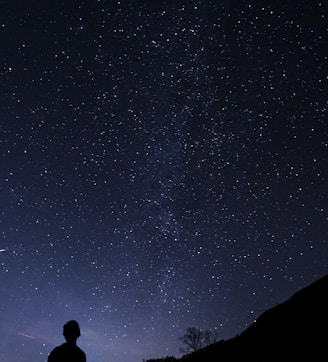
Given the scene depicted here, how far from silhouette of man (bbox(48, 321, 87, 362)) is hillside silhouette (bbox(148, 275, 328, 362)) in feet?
26.8

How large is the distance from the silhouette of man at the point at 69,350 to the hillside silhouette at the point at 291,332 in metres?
8.18

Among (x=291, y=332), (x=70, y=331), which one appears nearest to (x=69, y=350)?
(x=70, y=331)

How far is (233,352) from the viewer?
1456 centimetres

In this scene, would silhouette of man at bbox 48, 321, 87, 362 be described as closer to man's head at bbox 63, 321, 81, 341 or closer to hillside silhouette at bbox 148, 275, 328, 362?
man's head at bbox 63, 321, 81, 341

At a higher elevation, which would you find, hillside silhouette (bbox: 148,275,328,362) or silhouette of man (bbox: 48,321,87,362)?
silhouette of man (bbox: 48,321,87,362)

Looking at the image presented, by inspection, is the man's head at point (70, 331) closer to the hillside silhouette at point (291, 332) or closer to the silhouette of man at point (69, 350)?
the silhouette of man at point (69, 350)

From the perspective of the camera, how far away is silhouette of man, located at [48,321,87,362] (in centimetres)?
416

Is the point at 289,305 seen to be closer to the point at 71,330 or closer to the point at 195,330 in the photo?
the point at 71,330

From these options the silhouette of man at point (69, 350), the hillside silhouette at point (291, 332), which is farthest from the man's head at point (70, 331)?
the hillside silhouette at point (291, 332)

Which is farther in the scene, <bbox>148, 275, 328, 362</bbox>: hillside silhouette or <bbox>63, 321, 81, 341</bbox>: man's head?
<bbox>148, 275, 328, 362</bbox>: hillside silhouette

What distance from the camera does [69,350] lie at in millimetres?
4207

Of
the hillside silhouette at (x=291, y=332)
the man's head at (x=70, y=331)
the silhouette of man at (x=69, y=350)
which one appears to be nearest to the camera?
the silhouette of man at (x=69, y=350)

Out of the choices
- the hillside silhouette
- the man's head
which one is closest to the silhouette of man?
the man's head

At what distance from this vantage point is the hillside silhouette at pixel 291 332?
9820mm
